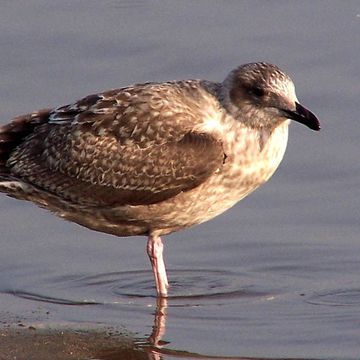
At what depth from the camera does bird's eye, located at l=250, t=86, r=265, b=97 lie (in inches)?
432

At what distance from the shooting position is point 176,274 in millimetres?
11438

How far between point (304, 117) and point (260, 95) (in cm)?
46

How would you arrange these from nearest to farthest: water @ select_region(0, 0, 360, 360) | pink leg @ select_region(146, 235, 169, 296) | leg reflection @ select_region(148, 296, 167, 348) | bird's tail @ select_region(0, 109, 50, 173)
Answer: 1. leg reflection @ select_region(148, 296, 167, 348)
2. water @ select_region(0, 0, 360, 360)
3. pink leg @ select_region(146, 235, 169, 296)
4. bird's tail @ select_region(0, 109, 50, 173)

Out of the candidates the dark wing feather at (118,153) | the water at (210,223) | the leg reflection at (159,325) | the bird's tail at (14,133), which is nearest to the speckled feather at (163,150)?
the dark wing feather at (118,153)

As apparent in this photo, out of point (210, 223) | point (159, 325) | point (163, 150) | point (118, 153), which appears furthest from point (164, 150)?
point (210, 223)

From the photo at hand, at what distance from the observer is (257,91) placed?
11.0 m

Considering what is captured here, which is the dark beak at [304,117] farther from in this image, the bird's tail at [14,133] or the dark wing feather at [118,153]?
the bird's tail at [14,133]

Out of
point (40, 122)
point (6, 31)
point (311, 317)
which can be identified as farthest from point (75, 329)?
point (6, 31)

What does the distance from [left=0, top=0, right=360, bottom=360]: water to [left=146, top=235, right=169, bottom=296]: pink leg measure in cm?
10

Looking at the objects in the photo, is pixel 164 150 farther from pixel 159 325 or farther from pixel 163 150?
pixel 159 325

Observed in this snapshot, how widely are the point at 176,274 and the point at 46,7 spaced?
5.24 meters

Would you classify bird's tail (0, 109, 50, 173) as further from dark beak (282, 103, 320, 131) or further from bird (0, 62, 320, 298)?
dark beak (282, 103, 320, 131)

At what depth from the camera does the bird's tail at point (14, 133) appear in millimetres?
11750

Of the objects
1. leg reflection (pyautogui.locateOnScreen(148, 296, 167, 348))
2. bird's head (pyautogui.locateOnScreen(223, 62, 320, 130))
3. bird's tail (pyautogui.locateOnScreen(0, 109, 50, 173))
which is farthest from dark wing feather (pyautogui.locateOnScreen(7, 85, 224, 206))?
leg reflection (pyautogui.locateOnScreen(148, 296, 167, 348))
